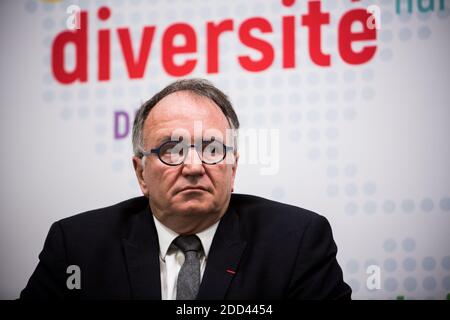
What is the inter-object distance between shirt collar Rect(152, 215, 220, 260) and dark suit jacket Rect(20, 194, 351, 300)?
0.08 ft

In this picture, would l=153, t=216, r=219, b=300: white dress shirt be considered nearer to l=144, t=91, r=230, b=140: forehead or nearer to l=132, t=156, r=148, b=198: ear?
l=132, t=156, r=148, b=198: ear

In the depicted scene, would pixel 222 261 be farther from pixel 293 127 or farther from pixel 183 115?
pixel 293 127

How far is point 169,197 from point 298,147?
2.39 feet

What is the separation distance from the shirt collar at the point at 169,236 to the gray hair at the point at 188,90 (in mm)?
318

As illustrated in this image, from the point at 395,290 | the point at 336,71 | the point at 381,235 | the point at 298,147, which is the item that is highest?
the point at 336,71

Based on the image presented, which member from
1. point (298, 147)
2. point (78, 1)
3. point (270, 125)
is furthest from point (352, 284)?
point (78, 1)

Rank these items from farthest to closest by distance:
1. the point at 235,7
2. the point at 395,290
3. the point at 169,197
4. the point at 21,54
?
the point at 21,54 → the point at 235,7 → the point at 395,290 → the point at 169,197

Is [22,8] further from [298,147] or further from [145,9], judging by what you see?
[298,147]

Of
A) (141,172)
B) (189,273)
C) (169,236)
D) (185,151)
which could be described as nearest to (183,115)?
(185,151)

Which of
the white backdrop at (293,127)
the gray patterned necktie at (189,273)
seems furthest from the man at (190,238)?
the white backdrop at (293,127)

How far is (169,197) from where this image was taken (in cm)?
167

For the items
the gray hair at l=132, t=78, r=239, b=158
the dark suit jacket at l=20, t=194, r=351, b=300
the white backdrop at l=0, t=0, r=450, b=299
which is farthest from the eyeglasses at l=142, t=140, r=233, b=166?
the white backdrop at l=0, t=0, r=450, b=299

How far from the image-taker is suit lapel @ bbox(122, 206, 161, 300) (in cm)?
156

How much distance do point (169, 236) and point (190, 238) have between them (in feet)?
0.28
